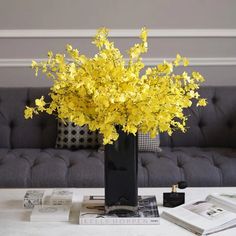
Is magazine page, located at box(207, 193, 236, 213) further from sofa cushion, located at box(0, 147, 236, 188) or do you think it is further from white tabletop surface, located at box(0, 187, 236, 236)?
sofa cushion, located at box(0, 147, 236, 188)

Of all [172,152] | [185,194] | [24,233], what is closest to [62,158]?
[172,152]

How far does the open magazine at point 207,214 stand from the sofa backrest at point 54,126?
110 cm

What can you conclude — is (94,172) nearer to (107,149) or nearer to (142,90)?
(107,149)

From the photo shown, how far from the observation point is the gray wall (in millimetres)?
3016

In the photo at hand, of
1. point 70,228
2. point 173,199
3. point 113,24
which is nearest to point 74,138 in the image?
point 113,24

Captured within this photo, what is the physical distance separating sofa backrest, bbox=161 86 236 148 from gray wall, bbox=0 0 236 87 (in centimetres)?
40

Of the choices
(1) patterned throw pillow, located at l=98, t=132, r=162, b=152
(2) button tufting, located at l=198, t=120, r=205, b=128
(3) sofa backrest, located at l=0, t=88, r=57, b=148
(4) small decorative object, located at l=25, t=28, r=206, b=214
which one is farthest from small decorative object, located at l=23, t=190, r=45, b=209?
(2) button tufting, located at l=198, t=120, r=205, b=128

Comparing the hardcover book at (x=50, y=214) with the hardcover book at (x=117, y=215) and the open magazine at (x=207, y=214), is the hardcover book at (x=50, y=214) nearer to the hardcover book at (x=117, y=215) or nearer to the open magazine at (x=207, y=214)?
the hardcover book at (x=117, y=215)

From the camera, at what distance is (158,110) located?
1.39 m

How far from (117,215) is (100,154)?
102 centimetres

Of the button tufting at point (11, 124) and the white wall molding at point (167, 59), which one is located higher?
the white wall molding at point (167, 59)

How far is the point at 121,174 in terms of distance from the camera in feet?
4.83

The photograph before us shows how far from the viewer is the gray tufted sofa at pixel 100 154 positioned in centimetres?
212

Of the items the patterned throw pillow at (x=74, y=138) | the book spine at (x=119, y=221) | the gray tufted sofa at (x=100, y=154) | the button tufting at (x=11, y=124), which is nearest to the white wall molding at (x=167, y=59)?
the gray tufted sofa at (x=100, y=154)
